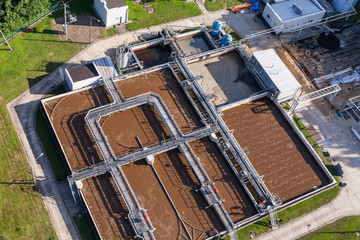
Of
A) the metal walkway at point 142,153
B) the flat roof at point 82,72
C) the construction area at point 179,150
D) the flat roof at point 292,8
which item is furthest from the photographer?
the flat roof at point 292,8

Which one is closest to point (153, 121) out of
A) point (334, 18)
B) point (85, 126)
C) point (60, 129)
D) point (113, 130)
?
point (113, 130)

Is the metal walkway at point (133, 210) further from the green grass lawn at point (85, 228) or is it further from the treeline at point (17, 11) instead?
the treeline at point (17, 11)

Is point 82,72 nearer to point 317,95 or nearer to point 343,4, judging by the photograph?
point 317,95

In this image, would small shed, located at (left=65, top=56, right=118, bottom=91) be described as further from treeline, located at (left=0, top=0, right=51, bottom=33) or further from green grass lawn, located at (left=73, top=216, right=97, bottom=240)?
green grass lawn, located at (left=73, top=216, right=97, bottom=240)

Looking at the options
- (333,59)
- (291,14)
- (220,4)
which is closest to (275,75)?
(333,59)

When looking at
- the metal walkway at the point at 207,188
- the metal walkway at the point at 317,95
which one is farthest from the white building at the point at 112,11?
the metal walkway at the point at 317,95

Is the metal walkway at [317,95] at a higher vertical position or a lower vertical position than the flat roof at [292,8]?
lower

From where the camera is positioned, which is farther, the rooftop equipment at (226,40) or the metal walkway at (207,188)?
the rooftop equipment at (226,40)
